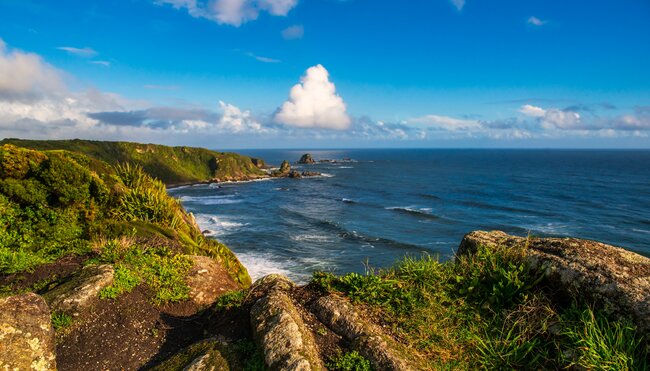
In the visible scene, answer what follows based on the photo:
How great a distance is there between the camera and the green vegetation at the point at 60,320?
696 centimetres

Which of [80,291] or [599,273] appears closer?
[599,273]

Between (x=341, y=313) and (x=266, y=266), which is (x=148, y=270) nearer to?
(x=341, y=313)


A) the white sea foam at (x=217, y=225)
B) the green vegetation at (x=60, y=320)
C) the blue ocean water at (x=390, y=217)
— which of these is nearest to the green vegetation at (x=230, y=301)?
the green vegetation at (x=60, y=320)

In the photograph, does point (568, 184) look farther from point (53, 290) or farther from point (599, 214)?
point (53, 290)

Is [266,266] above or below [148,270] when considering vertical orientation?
below

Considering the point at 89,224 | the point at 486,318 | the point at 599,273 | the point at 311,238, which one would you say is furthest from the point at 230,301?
the point at 311,238

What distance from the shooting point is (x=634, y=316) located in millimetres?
5766

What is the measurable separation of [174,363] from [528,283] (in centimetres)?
683

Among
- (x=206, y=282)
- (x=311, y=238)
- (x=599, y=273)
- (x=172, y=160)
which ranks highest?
(x=599, y=273)

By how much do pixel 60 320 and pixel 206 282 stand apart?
131 inches

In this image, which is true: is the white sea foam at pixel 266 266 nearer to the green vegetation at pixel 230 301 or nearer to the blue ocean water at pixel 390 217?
the blue ocean water at pixel 390 217

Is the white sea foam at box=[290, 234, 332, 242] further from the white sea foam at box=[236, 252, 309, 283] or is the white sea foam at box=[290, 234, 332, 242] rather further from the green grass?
the green grass

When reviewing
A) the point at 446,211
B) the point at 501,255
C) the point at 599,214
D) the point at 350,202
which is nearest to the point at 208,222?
the point at 350,202

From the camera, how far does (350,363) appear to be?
5.45 metres
